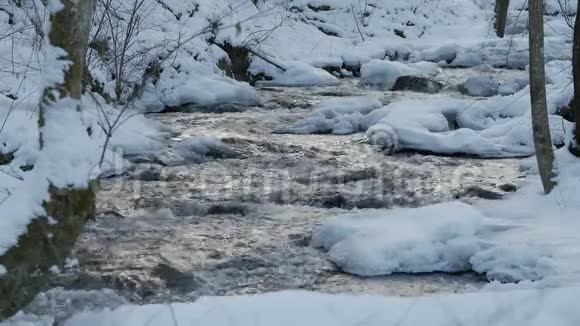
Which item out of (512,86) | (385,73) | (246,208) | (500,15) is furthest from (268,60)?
(246,208)

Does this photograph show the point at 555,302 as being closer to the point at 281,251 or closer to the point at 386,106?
the point at 281,251

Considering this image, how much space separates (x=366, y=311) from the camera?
338 cm

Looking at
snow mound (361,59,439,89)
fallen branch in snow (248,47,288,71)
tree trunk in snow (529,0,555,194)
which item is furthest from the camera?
fallen branch in snow (248,47,288,71)

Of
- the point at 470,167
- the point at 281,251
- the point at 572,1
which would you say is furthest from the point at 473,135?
the point at 572,1

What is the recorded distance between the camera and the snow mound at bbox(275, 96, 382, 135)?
31.4ft

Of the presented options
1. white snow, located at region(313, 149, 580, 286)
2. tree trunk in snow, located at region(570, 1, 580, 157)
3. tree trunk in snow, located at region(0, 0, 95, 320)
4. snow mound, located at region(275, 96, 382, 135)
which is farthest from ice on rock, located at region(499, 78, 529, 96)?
tree trunk in snow, located at region(0, 0, 95, 320)

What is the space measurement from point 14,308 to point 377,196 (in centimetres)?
373

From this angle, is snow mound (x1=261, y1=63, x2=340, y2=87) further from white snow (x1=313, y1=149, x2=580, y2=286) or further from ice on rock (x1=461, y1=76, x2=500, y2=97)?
white snow (x1=313, y1=149, x2=580, y2=286)

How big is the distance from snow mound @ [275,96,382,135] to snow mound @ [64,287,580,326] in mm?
6016

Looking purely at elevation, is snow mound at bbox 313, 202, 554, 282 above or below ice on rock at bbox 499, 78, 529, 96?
below

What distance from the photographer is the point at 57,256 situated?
148 inches

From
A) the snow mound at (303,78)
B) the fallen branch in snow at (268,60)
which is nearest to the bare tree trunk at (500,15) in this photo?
the snow mound at (303,78)

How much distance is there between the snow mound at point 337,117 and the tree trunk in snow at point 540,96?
13.0 feet

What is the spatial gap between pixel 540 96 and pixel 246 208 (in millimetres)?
2542
